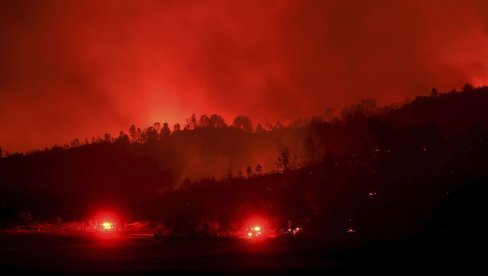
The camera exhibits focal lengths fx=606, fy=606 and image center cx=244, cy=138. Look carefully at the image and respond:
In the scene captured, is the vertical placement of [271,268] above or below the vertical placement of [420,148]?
below

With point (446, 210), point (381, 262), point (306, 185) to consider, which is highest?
point (306, 185)

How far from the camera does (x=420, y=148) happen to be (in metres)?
94.4

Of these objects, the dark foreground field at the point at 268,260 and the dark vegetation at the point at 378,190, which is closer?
the dark foreground field at the point at 268,260

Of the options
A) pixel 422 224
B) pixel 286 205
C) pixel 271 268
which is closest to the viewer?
pixel 271 268

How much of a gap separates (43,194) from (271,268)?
160048mm

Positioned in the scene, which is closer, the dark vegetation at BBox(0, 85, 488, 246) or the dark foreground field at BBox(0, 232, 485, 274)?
the dark foreground field at BBox(0, 232, 485, 274)

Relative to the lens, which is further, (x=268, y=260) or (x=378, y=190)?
(x=378, y=190)

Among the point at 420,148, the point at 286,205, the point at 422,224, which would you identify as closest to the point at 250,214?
the point at 286,205

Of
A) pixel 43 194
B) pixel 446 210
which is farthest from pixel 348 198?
pixel 43 194

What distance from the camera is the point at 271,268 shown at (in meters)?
45.7

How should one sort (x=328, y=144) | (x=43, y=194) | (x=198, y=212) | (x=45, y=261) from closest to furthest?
(x=45, y=261) → (x=198, y=212) → (x=328, y=144) → (x=43, y=194)

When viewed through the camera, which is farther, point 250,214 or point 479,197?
point 250,214

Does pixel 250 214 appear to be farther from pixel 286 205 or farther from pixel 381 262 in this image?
pixel 381 262

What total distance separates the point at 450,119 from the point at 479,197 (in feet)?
328
